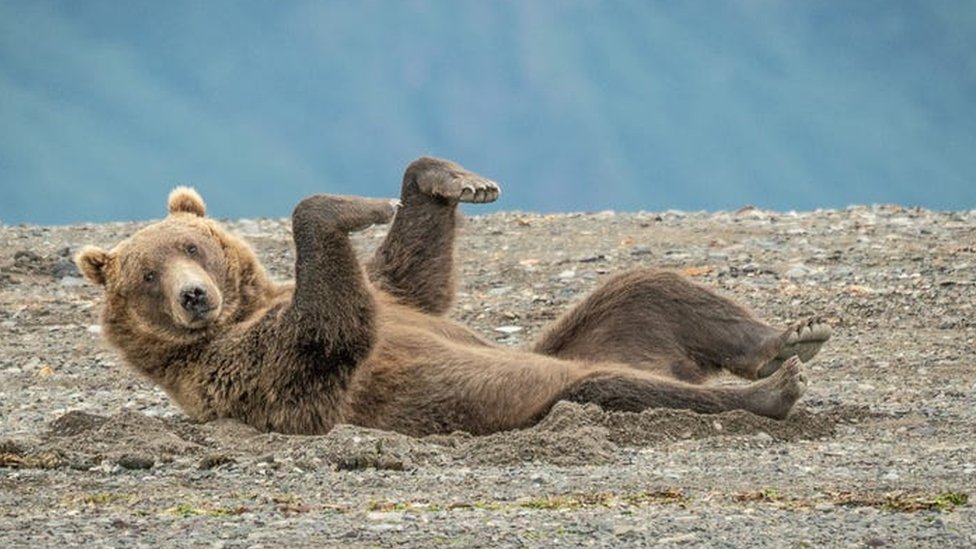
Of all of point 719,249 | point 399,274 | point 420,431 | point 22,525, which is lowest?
point 22,525

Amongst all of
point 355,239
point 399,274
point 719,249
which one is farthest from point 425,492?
point 355,239

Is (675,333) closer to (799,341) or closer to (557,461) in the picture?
(799,341)

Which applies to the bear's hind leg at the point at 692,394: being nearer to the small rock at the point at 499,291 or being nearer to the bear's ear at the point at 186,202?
the bear's ear at the point at 186,202

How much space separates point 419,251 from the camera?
10.0 metres

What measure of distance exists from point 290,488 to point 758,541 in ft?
7.46

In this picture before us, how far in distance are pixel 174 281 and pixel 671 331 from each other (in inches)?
104

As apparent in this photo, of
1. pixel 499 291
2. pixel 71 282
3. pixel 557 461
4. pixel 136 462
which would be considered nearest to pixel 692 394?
pixel 557 461

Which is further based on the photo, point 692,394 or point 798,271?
point 798,271

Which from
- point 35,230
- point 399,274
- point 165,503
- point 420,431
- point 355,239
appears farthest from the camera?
point 35,230

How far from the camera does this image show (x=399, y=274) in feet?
33.0

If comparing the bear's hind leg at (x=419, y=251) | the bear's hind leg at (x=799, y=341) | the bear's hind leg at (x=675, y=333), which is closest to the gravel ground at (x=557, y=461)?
the bear's hind leg at (x=799, y=341)

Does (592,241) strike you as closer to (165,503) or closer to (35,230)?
(35,230)

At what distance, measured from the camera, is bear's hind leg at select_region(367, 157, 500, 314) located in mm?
10000

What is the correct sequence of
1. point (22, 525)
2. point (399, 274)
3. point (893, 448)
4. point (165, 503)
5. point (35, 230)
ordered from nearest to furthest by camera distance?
point (22, 525)
point (165, 503)
point (893, 448)
point (399, 274)
point (35, 230)
